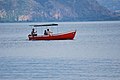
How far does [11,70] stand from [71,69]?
4.55 meters

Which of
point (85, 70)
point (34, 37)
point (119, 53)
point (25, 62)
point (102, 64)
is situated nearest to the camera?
point (85, 70)

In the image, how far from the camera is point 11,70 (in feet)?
151

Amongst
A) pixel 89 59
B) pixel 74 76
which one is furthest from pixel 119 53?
pixel 74 76

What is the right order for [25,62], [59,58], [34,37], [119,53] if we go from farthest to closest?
1. [34,37]
2. [119,53]
3. [59,58]
4. [25,62]

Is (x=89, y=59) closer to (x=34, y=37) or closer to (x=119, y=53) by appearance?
(x=119, y=53)

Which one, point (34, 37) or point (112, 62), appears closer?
point (112, 62)

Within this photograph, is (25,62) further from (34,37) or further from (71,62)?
(34,37)

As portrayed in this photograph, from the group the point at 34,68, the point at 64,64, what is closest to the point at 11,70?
the point at 34,68

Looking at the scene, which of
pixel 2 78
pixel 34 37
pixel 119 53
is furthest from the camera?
pixel 34 37

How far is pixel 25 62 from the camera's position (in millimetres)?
52156

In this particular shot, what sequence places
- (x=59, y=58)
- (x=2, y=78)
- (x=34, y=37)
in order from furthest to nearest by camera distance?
(x=34, y=37), (x=59, y=58), (x=2, y=78)

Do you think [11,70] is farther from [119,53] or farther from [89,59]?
[119,53]

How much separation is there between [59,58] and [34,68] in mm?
8822

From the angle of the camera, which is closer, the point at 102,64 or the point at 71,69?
the point at 71,69
